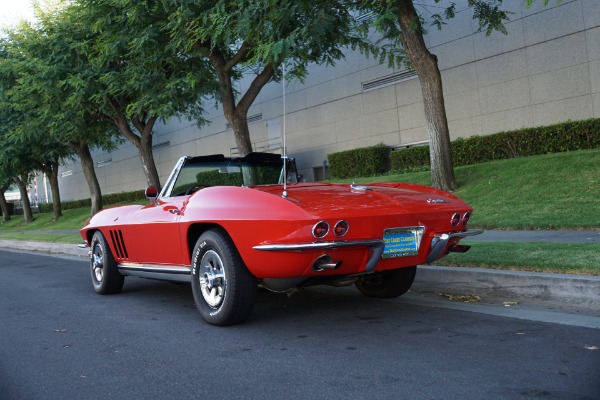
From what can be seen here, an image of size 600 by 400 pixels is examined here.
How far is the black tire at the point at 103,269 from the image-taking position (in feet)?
23.9

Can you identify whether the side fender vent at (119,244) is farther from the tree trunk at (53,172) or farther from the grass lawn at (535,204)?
the tree trunk at (53,172)

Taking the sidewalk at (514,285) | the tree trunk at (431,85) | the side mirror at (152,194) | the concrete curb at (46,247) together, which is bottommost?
the concrete curb at (46,247)

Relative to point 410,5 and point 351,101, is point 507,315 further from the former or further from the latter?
point 351,101

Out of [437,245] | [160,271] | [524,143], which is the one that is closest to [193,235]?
[160,271]

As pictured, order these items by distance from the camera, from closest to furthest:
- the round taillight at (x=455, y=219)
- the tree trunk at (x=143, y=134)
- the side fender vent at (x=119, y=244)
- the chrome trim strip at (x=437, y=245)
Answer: the chrome trim strip at (x=437, y=245) → the round taillight at (x=455, y=219) → the side fender vent at (x=119, y=244) → the tree trunk at (x=143, y=134)

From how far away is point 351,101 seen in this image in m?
24.2

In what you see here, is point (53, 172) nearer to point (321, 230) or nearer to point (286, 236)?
point (286, 236)

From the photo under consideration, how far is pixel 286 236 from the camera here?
446 centimetres

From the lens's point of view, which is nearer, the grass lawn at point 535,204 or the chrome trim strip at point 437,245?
the chrome trim strip at point 437,245

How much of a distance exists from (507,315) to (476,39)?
15622 mm

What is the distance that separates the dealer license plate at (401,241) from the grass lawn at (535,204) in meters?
1.78

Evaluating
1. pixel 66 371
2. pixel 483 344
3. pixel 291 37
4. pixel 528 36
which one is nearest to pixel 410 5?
pixel 291 37

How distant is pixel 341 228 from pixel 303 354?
94cm

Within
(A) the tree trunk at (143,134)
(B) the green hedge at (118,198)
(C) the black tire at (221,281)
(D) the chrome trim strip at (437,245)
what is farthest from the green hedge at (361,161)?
(C) the black tire at (221,281)
